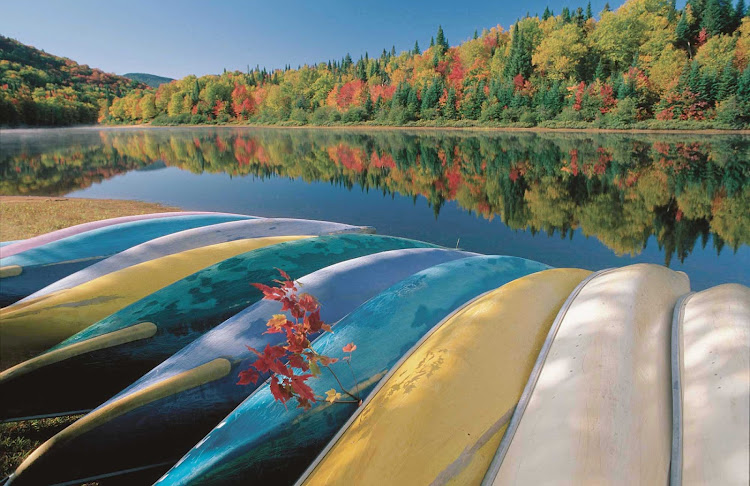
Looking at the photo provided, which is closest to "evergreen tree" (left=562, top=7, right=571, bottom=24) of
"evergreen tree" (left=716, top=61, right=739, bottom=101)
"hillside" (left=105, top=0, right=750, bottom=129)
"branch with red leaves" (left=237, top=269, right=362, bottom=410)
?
"hillside" (left=105, top=0, right=750, bottom=129)

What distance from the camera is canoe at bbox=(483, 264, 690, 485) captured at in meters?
1.26

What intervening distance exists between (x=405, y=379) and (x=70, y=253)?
11.6 feet

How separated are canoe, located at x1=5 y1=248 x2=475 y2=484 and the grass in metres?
8.40

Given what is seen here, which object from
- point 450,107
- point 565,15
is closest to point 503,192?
point 450,107

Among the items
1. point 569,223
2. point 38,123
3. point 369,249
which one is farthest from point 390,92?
point 38,123

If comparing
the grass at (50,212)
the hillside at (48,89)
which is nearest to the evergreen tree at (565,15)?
the grass at (50,212)

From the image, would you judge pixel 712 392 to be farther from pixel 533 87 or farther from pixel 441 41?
pixel 441 41

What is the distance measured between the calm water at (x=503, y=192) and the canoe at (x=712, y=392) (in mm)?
6324

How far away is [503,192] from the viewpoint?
48.9 feet

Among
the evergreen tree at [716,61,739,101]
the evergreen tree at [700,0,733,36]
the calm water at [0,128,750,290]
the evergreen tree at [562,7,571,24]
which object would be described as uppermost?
the evergreen tree at [562,7,571,24]

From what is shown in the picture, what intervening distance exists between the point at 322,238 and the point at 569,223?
887cm

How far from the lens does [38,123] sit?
90.4 metres

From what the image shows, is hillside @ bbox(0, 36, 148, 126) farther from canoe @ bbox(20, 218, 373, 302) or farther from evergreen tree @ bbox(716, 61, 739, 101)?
evergreen tree @ bbox(716, 61, 739, 101)

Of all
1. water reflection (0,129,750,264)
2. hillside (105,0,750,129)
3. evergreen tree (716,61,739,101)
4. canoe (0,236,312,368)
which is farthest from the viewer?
hillside (105,0,750,129)
